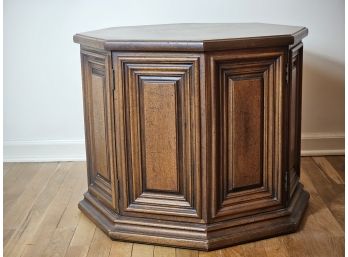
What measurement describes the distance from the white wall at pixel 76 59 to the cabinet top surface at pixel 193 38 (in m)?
0.72

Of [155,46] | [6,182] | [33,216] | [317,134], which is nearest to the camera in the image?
[155,46]

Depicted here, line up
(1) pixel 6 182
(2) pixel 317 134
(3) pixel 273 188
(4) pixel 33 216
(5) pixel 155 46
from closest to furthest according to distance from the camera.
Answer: (5) pixel 155 46, (3) pixel 273 188, (4) pixel 33 216, (1) pixel 6 182, (2) pixel 317 134

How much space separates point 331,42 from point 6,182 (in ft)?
6.24

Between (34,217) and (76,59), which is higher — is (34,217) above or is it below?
below

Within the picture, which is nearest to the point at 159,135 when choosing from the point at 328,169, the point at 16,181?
the point at 16,181

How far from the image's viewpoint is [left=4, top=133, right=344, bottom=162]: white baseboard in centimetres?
378

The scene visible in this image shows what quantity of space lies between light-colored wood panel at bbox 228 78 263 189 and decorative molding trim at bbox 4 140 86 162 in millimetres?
1448

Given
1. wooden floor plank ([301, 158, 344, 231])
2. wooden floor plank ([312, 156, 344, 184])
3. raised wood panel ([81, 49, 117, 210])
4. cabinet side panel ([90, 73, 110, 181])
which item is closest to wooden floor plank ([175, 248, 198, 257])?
raised wood panel ([81, 49, 117, 210])

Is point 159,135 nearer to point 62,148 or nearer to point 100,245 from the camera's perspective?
point 100,245

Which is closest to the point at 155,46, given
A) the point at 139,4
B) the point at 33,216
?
the point at 33,216

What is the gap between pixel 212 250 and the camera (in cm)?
252

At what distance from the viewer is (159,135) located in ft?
8.27

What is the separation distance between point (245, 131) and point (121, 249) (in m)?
0.66

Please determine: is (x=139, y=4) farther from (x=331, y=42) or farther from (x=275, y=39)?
(x=275, y=39)
